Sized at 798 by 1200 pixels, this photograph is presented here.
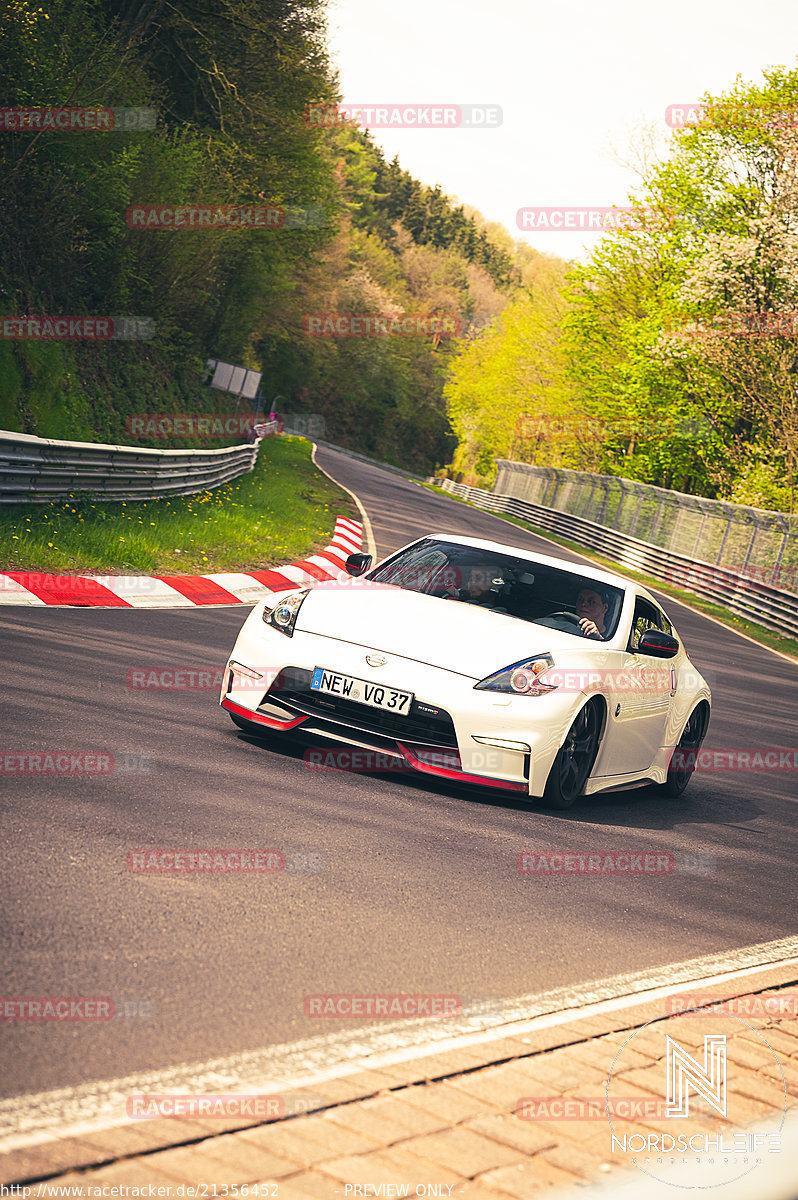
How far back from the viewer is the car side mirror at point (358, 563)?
8.52m

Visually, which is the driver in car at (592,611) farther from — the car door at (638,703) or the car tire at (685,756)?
the car tire at (685,756)

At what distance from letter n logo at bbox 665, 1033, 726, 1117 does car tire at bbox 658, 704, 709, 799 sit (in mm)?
4794

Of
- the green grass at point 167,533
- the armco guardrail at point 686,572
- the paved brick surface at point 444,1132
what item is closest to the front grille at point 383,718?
the paved brick surface at point 444,1132

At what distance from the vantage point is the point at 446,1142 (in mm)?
3053

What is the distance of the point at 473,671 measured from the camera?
22.7ft

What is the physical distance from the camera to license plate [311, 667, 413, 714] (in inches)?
266

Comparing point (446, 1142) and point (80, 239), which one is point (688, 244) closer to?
point (80, 239)

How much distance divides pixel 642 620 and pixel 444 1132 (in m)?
5.92

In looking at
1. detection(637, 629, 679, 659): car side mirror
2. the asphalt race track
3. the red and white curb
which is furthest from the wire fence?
detection(637, 629, 679, 659): car side mirror

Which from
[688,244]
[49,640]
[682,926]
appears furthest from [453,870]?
[688,244]

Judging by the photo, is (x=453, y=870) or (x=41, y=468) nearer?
(x=453, y=870)

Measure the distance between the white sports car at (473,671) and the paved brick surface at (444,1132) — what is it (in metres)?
2.75

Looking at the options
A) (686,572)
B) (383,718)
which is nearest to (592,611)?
(383,718)

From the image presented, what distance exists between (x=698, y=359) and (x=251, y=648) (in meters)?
40.0
